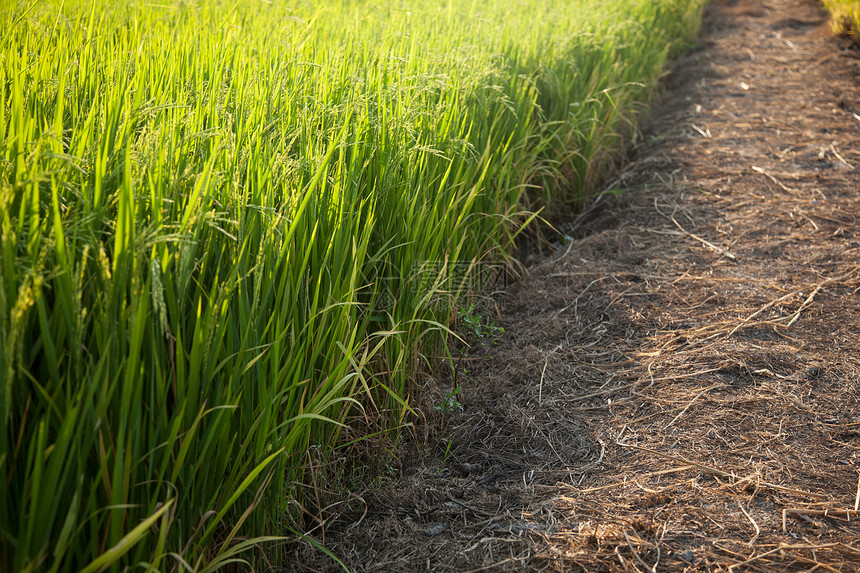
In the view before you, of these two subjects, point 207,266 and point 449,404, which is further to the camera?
point 449,404

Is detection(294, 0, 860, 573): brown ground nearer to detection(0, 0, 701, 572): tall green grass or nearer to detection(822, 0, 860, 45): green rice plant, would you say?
detection(0, 0, 701, 572): tall green grass

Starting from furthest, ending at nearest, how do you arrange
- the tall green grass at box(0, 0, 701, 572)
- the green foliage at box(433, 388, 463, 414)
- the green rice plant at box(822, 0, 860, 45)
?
the green rice plant at box(822, 0, 860, 45) < the green foliage at box(433, 388, 463, 414) < the tall green grass at box(0, 0, 701, 572)

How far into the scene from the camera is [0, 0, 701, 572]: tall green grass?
35.6 inches

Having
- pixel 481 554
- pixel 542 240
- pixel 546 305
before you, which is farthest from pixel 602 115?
pixel 481 554

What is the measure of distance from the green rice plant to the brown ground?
313cm

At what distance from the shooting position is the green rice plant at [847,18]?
5.77 meters

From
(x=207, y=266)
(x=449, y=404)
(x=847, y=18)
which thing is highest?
(x=847, y=18)

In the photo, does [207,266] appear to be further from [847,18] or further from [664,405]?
[847,18]

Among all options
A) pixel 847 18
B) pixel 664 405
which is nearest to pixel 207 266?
pixel 664 405

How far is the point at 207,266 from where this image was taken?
118cm

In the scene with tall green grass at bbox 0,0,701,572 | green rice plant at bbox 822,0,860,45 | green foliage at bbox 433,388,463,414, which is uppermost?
green rice plant at bbox 822,0,860,45

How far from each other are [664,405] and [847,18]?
19.4 feet

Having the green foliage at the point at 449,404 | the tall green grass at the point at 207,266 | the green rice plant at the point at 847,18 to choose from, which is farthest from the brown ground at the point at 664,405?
the green rice plant at the point at 847,18

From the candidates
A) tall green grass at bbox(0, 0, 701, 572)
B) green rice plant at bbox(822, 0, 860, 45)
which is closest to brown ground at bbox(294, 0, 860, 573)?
tall green grass at bbox(0, 0, 701, 572)
